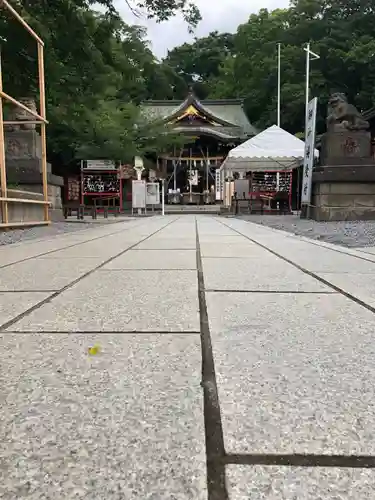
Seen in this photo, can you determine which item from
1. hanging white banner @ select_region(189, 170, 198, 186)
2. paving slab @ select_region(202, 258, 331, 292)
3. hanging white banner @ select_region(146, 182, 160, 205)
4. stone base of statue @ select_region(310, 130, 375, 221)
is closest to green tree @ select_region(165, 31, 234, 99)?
hanging white banner @ select_region(189, 170, 198, 186)

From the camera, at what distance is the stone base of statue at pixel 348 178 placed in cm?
691

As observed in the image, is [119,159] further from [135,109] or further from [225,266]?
[225,266]

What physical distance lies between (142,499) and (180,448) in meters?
0.10

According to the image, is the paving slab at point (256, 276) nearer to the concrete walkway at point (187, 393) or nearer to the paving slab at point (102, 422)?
the concrete walkway at point (187, 393)

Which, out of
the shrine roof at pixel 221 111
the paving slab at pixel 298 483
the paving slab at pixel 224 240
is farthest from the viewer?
the shrine roof at pixel 221 111

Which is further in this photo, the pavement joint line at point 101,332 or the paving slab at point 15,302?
the paving slab at point 15,302

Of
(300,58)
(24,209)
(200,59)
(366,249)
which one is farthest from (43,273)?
(200,59)

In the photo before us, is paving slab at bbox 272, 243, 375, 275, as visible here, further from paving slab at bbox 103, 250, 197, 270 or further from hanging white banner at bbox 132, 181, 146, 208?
hanging white banner at bbox 132, 181, 146, 208

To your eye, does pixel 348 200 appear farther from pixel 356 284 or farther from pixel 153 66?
pixel 153 66

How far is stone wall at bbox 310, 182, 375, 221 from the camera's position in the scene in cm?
698

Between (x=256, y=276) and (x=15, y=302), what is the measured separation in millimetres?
1060

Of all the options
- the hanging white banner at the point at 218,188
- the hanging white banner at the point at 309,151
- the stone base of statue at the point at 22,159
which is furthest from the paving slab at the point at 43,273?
the hanging white banner at the point at 218,188

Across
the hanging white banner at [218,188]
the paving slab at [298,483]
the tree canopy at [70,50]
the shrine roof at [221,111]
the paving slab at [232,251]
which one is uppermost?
the shrine roof at [221,111]

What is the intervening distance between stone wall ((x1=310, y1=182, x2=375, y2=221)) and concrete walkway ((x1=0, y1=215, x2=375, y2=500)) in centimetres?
571
